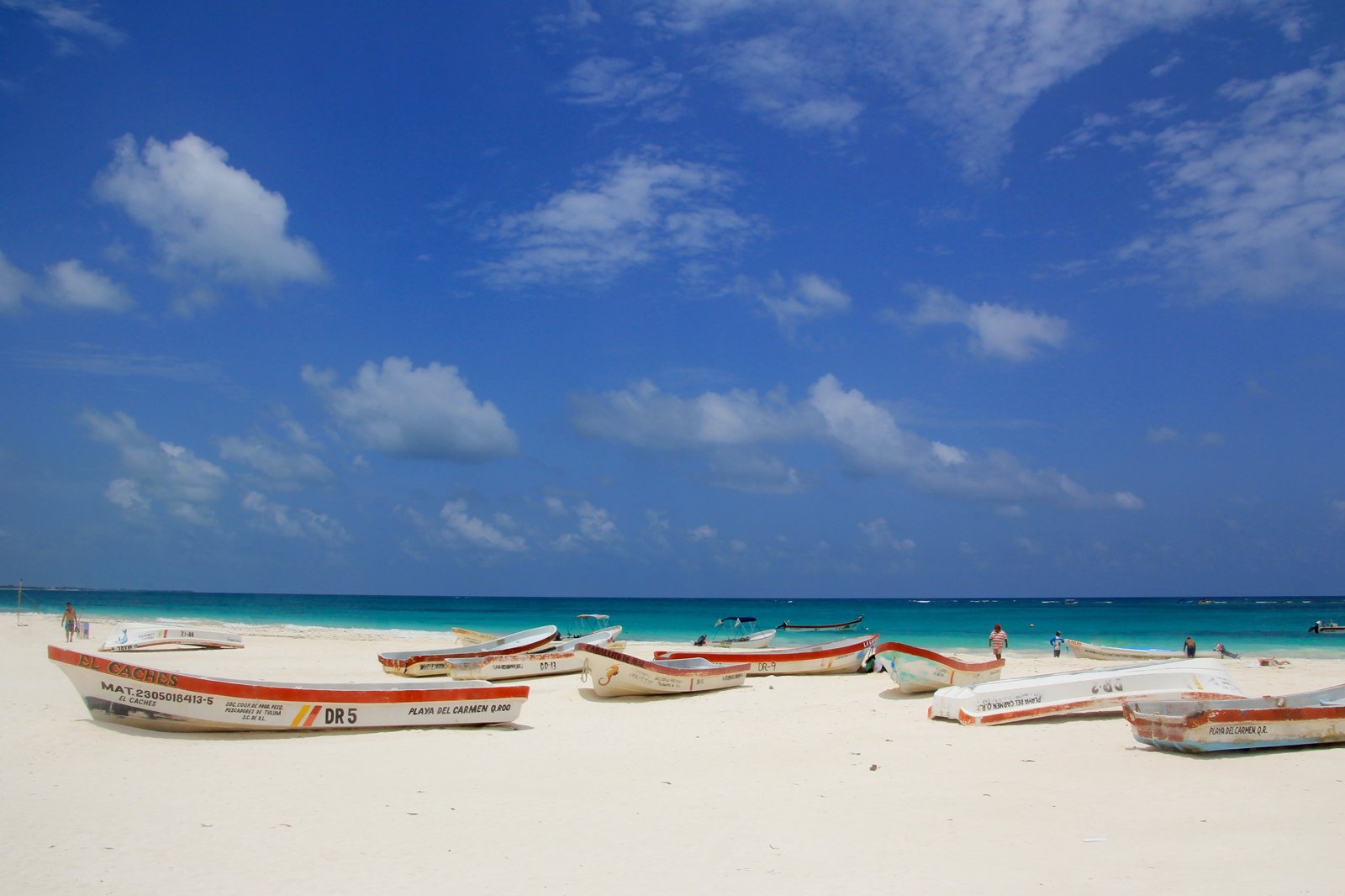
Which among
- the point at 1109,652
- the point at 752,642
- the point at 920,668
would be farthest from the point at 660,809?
the point at 1109,652

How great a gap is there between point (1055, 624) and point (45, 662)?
7110 cm

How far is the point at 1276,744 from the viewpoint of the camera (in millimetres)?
11898

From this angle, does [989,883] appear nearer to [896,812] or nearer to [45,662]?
[896,812]

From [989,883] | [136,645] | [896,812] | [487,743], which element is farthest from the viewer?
[136,645]

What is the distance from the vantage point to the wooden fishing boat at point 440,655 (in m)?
22.0

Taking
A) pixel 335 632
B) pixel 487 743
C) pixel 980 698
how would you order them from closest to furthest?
pixel 487 743 < pixel 980 698 < pixel 335 632

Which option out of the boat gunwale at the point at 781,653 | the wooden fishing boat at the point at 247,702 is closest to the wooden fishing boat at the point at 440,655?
the boat gunwale at the point at 781,653

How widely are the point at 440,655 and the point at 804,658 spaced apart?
9.48m

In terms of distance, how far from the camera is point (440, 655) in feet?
74.3

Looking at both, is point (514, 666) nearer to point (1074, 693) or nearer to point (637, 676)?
point (637, 676)

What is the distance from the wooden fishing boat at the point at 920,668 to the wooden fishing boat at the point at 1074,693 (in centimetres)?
288

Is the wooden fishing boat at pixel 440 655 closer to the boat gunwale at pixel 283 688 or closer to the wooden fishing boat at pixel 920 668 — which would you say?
the boat gunwale at pixel 283 688

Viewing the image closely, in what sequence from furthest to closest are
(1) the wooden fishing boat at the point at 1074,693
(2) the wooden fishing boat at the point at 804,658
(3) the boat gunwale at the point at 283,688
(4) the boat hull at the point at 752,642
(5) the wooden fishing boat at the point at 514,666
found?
(4) the boat hull at the point at 752,642
(2) the wooden fishing boat at the point at 804,658
(5) the wooden fishing boat at the point at 514,666
(1) the wooden fishing boat at the point at 1074,693
(3) the boat gunwale at the point at 283,688

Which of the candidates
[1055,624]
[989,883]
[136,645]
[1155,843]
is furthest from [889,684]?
[1055,624]
